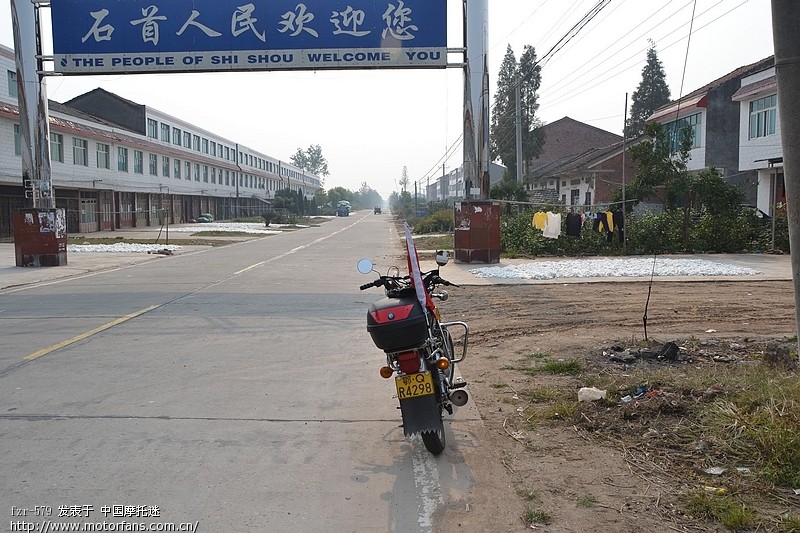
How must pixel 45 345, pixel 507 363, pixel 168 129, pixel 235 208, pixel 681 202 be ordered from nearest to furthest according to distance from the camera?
pixel 507 363
pixel 45 345
pixel 681 202
pixel 168 129
pixel 235 208

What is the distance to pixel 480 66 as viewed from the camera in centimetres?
1908

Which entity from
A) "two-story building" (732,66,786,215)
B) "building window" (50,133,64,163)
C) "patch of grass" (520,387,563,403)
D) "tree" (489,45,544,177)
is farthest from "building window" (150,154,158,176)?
"patch of grass" (520,387,563,403)

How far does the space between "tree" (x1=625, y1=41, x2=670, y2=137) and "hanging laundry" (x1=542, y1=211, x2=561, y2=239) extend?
50.1 metres

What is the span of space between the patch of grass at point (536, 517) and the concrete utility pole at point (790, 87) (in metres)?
2.56

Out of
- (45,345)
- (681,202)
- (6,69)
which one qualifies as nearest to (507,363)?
(45,345)

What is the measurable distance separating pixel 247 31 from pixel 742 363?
1494 cm

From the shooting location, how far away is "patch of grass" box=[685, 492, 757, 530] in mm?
3818

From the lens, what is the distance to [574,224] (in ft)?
73.9

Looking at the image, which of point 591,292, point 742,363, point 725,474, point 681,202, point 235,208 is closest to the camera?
point 725,474

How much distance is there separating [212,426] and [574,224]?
1838cm

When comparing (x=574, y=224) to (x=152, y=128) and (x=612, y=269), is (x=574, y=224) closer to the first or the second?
(x=612, y=269)

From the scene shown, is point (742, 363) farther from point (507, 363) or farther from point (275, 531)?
point (275, 531)

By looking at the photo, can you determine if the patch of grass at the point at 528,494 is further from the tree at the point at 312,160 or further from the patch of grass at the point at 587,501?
the tree at the point at 312,160

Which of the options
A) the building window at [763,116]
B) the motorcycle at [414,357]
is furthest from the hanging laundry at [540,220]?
the motorcycle at [414,357]
